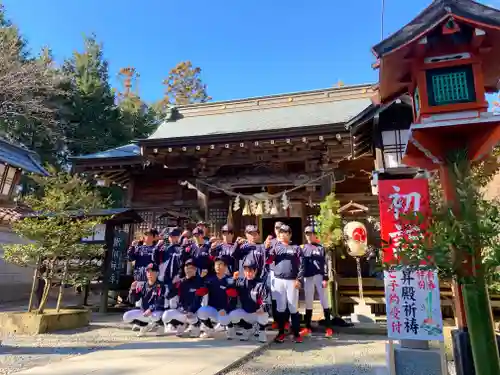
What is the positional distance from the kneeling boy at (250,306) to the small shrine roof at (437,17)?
158 inches

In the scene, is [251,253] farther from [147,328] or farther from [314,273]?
[147,328]

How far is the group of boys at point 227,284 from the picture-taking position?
5875 millimetres

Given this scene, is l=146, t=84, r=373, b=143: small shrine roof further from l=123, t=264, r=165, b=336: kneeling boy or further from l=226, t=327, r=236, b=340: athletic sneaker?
l=226, t=327, r=236, b=340: athletic sneaker

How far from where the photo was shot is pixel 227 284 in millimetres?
6039

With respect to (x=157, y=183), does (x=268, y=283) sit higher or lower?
lower

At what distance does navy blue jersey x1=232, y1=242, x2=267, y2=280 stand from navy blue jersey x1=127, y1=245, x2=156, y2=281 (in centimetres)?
185

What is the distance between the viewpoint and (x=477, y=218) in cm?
320

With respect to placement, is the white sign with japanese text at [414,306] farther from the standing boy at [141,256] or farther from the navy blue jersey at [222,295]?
the standing boy at [141,256]

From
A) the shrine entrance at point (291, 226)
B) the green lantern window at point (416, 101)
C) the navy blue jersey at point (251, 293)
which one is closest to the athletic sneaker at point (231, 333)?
the navy blue jersey at point (251, 293)

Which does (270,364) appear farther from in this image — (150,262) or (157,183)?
(157,183)

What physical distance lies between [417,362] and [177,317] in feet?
12.9

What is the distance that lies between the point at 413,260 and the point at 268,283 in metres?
3.63

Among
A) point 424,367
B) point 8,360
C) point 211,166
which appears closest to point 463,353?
point 424,367

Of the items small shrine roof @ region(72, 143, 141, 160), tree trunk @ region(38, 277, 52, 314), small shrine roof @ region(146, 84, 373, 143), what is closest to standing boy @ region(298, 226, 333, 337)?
small shrine roof @ region(146, 84, 373, 143)
